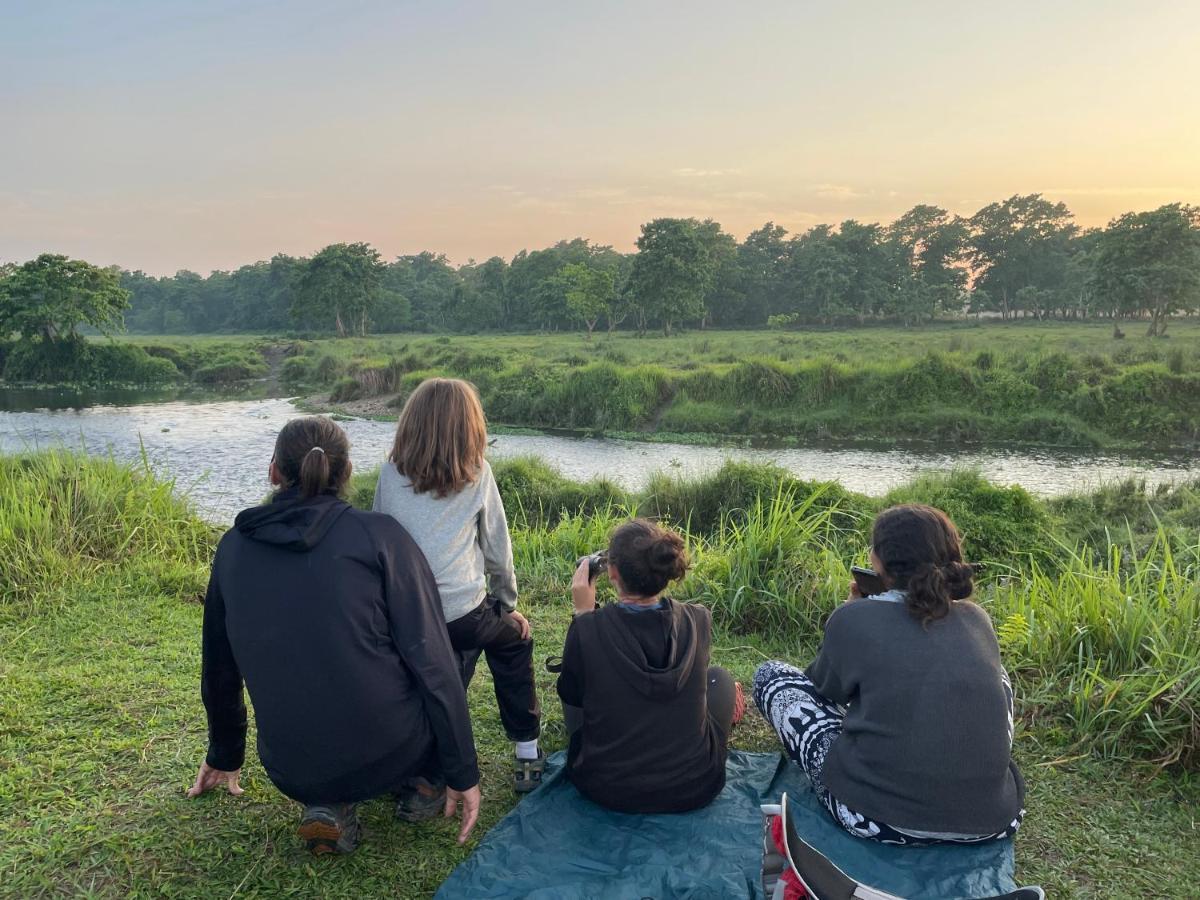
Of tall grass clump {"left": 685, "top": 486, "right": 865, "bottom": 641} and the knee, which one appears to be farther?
tall grass clump {"left": 685, "top": 486, "right": 865, "bottom": 641}

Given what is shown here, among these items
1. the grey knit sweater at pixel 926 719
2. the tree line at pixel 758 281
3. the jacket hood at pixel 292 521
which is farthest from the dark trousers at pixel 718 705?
the tree line at pixel 758 281

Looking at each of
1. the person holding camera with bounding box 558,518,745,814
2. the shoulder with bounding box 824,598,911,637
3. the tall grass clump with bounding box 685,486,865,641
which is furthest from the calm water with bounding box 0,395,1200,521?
the shoulder with bounding box 824,598,911,637

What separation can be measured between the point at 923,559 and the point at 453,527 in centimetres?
153

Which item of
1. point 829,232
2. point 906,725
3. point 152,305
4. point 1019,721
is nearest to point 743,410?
point 1019,721

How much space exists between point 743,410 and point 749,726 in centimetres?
1576

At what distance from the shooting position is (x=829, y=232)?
56.2 m

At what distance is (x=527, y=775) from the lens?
2.80m

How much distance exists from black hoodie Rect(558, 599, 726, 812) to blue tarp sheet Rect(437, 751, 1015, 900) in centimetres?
9

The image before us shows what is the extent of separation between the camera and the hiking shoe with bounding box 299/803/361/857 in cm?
225

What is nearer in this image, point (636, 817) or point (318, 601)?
point (318, 601)

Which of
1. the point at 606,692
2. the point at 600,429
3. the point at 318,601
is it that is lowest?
the point at 600,429

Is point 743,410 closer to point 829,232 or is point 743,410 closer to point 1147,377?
point 1147,377

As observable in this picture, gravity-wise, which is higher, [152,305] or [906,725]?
[152,305]

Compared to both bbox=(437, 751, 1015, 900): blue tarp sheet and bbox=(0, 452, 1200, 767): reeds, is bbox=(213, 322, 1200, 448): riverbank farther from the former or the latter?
bbox=(437, 751, 1015, 900): blue tarp sheet
